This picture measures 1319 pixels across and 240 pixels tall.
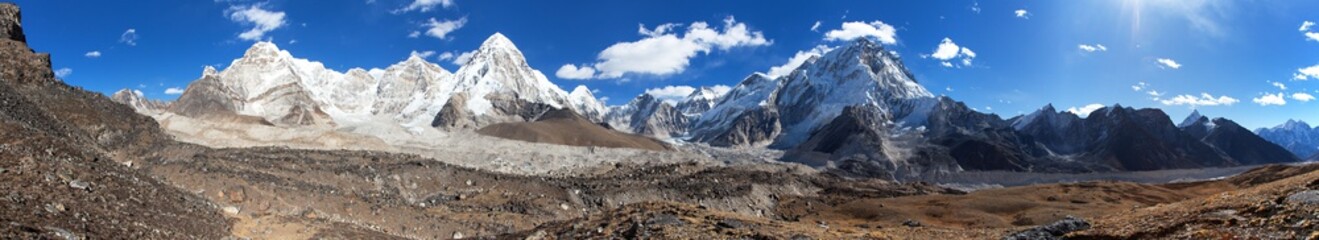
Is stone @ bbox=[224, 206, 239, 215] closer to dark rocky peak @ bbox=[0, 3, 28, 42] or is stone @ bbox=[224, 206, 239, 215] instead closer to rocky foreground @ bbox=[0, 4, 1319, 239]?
rocky foreground @ bbox=[0, 4, 1319, 239]

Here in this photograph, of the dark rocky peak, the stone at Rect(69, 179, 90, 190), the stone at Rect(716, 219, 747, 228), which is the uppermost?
the dark rocky peak

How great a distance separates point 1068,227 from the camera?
1503 cm

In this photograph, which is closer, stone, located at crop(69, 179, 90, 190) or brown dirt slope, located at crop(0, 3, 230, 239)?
brown dirt slope, located at crop(0, 3, 230, 239)

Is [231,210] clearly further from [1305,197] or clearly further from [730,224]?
[1305,197]

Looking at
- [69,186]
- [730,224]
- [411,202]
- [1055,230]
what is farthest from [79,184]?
[1055,230]

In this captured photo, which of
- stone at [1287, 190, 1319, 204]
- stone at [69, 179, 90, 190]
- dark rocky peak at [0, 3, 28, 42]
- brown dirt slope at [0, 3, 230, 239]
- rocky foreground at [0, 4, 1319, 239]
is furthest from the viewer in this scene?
dark rocky peak at [0, 3, 28, 42]

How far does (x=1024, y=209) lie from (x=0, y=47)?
60.2m

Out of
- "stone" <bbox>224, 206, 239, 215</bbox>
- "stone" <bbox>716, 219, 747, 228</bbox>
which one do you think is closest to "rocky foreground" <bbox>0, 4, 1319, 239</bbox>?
"stone" <bbox>716, 219, 747, 228</bbox>

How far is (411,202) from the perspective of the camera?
131 ft

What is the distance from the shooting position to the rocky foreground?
14.7 meters

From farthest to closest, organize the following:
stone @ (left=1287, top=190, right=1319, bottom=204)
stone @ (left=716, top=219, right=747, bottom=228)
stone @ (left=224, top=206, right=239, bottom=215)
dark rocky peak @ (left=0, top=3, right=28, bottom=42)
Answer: dark rocky peak @ (left=0, top=3, right=28, bottom=42) → stone @ (left=224, top=206, right=239, bottom=215) → stone @ (left=716, top=219, right=747, bottom=228) → stone @ (left=1287, top=190, right=1319, bottom=204)

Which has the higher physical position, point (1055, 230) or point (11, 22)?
point (11, 22)

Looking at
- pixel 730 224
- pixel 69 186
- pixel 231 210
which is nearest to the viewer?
pixel 730 224

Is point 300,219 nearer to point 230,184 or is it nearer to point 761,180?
point 230,184
